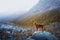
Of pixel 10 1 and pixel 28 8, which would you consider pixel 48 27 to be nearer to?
pixel 28 8

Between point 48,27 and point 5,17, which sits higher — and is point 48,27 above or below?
below

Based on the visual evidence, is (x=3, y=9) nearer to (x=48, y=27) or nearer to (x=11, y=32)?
(x=11, y=32)

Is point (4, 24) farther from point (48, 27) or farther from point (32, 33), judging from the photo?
point (48, 27)

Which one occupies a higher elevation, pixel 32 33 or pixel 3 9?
pixel 3 9

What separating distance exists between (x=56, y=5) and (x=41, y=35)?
87 centimetres

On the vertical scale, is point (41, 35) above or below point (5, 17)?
below

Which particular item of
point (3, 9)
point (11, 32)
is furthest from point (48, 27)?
point (3, 9)

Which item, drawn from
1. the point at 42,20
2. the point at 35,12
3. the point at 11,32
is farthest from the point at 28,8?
the point at 11,32

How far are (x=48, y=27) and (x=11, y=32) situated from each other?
0.93 meters

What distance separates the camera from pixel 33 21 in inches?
167

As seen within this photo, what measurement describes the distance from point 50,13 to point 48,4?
0.81 ft

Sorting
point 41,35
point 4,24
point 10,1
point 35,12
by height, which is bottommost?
point 41,35

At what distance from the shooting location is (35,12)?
430cm

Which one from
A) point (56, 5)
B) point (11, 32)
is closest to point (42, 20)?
point (56, 5)
